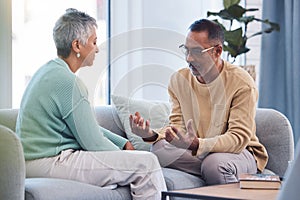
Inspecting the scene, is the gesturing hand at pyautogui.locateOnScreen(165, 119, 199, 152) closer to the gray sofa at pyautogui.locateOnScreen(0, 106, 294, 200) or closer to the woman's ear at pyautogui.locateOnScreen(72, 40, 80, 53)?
the gray sofa at pyautogui.locateOnScreen(0, 106, 294, 200)

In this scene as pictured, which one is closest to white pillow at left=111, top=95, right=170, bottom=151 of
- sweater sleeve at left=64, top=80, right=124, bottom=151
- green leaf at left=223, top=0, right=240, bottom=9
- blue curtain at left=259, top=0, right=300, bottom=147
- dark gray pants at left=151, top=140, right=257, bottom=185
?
dark gray pants at left=151, top=140, right=257, bottom=185

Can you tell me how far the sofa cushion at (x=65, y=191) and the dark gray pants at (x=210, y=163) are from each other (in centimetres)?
46

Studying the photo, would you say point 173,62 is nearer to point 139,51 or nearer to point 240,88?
point 139,51

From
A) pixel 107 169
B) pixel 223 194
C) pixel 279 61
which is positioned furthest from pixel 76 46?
pixel 279 61

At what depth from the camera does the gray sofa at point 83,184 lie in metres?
2.11

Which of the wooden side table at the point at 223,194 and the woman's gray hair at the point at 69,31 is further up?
the woman's gray hair at the point at 69,31

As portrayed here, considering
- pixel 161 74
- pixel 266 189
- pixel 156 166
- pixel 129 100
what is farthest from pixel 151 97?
pixel 266 189

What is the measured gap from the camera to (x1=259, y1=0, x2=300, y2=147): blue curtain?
4.72 meters

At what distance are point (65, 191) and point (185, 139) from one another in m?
0.62

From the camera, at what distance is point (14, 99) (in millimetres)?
3490

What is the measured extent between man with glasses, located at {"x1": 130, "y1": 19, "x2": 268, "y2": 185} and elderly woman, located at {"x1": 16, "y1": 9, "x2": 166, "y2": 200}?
0.29 meters

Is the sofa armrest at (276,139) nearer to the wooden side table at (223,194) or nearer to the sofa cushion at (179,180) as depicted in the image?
the sofa cushion at (179,180)

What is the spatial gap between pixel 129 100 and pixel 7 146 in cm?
132

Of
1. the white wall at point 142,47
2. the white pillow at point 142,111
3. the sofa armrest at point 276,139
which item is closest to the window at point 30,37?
the white pillow at point 142,111
